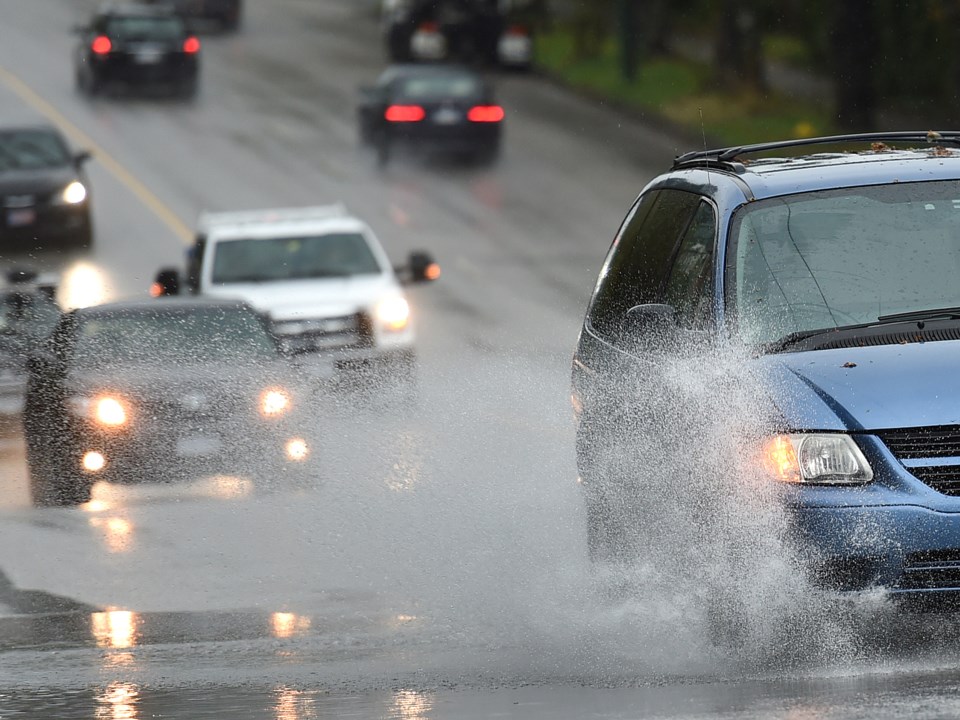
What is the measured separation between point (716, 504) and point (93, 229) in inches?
852

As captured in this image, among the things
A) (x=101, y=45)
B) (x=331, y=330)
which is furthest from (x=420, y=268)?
(x=101, y=45)

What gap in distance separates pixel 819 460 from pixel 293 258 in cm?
1079

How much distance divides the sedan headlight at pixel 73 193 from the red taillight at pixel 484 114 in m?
8.27

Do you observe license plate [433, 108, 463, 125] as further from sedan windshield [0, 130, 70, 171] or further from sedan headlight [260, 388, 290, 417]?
sedan headlight [260, 388, 290, 417]

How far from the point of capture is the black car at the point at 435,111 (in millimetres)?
32156

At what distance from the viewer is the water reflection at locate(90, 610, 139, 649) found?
769 cm

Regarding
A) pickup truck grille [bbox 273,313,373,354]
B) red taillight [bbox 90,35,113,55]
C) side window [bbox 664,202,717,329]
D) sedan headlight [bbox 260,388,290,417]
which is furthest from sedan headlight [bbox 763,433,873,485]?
red taillight [bbox 90,35,113,55]

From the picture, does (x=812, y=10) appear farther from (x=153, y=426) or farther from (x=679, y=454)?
(x=679, y=454)

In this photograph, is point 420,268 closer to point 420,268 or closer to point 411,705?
point 420,268

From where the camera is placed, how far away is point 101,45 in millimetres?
38062

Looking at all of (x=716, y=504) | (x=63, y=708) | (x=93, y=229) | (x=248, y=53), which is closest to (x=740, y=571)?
(x=716, y=504)

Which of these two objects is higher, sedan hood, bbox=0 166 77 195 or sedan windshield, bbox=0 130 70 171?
sedan windshield, bbox=0 130 70 171

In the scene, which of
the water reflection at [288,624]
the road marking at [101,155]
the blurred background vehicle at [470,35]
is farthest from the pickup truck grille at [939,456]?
the blurred background vehicle at [470,35]

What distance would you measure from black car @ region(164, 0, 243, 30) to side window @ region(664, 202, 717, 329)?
42185mm
